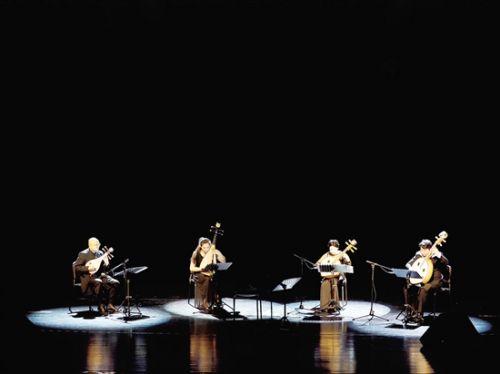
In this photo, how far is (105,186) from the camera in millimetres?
12797

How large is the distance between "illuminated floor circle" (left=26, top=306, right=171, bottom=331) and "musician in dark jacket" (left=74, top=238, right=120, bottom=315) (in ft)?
0.75

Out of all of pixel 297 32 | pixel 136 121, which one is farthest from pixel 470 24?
pixel 136 121

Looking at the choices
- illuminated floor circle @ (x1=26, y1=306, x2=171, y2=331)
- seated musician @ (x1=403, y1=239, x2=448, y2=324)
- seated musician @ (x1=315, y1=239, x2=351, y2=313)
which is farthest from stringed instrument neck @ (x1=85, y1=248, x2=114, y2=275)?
seated musician @ (x1=403, y1=239, x2=448, y2=324)

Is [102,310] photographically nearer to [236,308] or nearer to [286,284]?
[236,308]

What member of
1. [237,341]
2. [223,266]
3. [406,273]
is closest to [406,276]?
[406,273]

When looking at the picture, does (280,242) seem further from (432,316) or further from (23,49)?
(23,49)

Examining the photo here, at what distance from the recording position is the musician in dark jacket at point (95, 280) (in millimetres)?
9250

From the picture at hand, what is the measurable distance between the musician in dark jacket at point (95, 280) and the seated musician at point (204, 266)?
124 cm

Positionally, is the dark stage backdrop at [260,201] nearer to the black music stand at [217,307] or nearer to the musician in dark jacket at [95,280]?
the black music stand at [217,307]

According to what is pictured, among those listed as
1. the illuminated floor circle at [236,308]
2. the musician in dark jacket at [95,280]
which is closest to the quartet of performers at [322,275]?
the musician in dark jacket at [95,280]

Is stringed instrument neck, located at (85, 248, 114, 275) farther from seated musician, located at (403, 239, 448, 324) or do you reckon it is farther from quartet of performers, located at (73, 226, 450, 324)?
seated musician, located at (403, 239, 448, 324)

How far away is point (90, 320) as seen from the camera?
9.10 metres

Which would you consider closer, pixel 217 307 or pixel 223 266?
pixel 223 266

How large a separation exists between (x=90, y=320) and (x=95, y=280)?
56 centimetres
